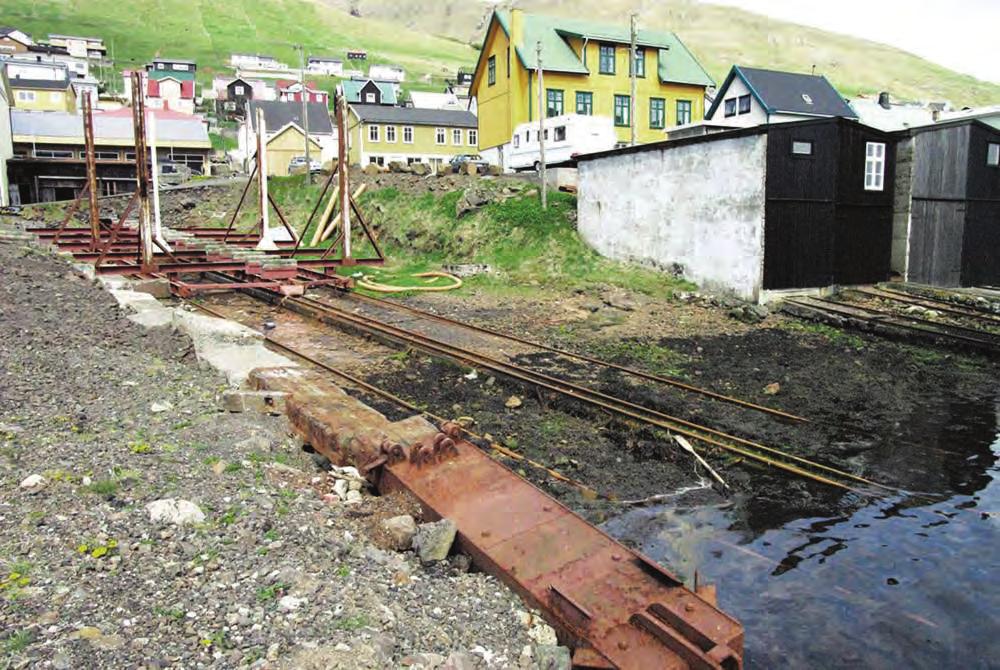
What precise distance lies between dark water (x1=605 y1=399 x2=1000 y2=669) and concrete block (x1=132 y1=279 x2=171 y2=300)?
47.2ft

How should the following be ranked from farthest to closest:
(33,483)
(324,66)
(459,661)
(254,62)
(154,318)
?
(324,66) < (254,62) < (154,318) < (33,483) < (459,661)

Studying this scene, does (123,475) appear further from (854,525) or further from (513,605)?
(854,525)

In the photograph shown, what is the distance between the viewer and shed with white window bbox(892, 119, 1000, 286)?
65.2ft

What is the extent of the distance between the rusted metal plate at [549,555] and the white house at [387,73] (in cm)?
13560

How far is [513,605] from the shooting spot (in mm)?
4559

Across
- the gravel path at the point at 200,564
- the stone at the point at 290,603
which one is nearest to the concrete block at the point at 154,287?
the gravel path at the point at 200,564

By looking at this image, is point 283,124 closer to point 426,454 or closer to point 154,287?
point 154,287

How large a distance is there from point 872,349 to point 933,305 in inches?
167

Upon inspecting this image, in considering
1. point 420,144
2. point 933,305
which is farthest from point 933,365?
point 420,144

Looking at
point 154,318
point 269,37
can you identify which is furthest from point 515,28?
point 269,37

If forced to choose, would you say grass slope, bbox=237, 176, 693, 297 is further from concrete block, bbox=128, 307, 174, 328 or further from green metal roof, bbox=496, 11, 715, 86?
green metal roof, bbox=496, 11, 715, 86

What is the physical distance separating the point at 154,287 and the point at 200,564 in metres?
15.0

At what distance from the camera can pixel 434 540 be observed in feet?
16.6

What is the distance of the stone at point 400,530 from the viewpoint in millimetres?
5176
